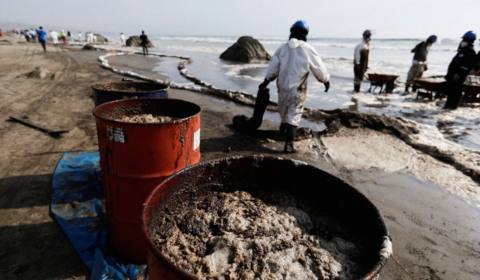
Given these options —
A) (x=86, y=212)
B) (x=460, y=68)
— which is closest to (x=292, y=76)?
(x=86, y=212)

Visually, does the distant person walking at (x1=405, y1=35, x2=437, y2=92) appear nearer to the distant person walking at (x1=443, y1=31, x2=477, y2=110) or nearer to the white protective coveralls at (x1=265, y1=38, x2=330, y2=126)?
the distant person walking at (x1=443, y1=31, x2=477, y2=110)

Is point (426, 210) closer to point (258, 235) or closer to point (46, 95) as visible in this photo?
point (258, 235)

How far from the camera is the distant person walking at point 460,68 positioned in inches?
325

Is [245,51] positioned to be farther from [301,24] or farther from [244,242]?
[244,242]

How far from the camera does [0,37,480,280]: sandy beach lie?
107 inches

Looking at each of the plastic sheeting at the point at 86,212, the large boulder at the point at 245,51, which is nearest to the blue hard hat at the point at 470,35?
the plastic sheeting at the point at 86,212

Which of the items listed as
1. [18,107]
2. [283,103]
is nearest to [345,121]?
[283,103]

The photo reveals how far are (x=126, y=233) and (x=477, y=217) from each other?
14.2 ft

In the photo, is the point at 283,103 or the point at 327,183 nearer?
the point at 327,183

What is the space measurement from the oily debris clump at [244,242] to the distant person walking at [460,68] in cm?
972

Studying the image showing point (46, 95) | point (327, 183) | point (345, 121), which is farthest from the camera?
point (46, 95)

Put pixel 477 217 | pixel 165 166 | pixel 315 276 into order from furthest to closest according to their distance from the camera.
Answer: pixel 477 217 < pixel 165 166 < pixel 315 276

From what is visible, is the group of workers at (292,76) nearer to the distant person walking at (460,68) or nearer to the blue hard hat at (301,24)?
the blue hard hat at (301,24)

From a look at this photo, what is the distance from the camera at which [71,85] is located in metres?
9.64
